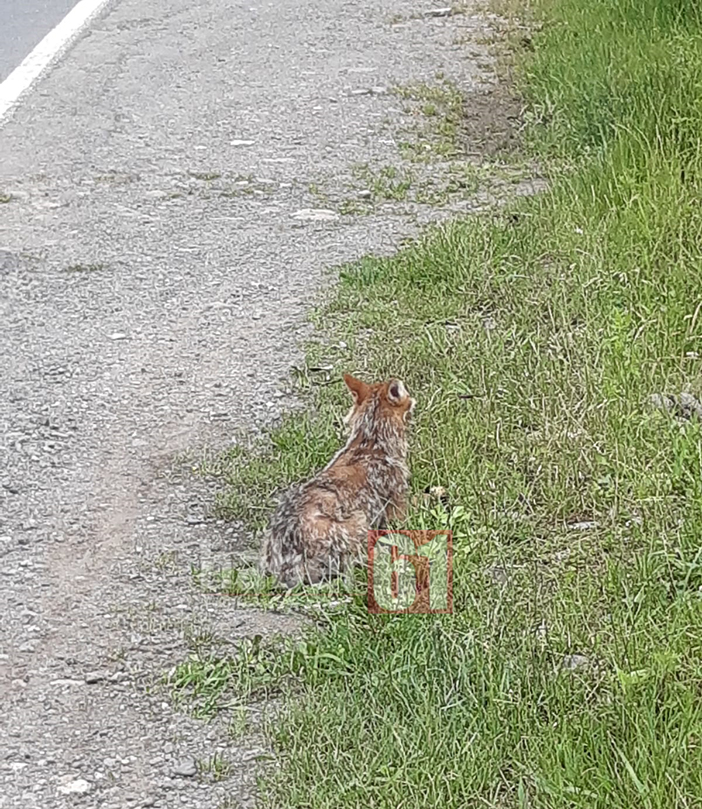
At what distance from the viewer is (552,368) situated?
5.29 m

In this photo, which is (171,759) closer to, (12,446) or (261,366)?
(12,446)

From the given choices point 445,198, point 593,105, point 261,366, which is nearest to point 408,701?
point 261,366

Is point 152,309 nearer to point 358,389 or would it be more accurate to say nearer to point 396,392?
point 358,389

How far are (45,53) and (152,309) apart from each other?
4363 mm

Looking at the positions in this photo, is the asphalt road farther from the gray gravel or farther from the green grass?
the green grass

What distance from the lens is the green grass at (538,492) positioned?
3.38 m

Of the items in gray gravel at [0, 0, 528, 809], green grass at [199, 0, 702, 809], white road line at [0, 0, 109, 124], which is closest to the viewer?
green grass at [199, 0, 702, 809]

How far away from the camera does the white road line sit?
9.13 meters

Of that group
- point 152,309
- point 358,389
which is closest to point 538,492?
point 358,389

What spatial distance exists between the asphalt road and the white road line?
58 mm

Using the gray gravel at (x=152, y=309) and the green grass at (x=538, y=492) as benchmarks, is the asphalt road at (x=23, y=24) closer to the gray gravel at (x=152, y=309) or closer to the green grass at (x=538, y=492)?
the gray gravel at (x=152, y=309)

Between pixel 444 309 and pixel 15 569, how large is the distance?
2.36 meters

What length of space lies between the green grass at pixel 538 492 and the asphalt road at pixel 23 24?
416cm

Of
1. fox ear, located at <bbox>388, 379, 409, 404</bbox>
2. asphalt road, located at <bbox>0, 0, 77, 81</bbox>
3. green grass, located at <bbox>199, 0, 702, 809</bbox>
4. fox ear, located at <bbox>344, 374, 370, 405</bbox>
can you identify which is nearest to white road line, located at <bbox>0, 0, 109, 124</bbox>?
asphalt road, located at <bbox>0, 0, 77, 81</bbox>
